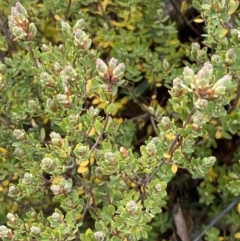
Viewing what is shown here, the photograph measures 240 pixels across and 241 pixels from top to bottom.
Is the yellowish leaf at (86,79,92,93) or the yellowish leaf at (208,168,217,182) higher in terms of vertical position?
the yellowish leaf at (86,79,92,93)

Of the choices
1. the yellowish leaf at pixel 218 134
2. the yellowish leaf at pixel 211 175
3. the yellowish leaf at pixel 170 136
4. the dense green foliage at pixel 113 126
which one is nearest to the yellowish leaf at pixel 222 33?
the dense green foliage at pixel 113 126

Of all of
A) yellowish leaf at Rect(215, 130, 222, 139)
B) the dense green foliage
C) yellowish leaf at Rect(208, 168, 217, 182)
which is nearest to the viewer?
the dense green foliage

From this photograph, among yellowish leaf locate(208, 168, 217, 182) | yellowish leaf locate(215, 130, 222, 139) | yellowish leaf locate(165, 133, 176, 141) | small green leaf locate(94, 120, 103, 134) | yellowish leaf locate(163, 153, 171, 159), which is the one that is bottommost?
yellowish leaf locate(208, 168, 217, 182)

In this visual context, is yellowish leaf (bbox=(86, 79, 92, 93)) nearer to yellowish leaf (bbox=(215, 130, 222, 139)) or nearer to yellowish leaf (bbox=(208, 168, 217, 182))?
yellowish leaf (bbox=(215, 130, 222, 139))

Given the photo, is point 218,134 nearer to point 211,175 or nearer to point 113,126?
point 211,175

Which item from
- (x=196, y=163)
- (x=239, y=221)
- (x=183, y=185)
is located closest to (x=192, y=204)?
(x=183, y=185)

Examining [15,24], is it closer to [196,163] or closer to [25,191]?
[25,191]

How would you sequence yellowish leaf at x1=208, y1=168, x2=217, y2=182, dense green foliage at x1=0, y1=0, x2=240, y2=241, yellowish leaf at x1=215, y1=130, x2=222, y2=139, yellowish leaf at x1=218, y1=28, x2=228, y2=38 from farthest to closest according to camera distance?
yellowish leaf at x1=208, y1=168, x2=217, y2=182 < yellowish leaf at x1=215, y1=130, x2=222, y2=139 < yellowish leaf at x1=218, y1=28, x2=228, y2=38 < dense green foliage at x1=0, y1=0, x2=240, y2=241

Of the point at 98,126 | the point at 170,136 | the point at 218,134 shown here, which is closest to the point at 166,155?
the point at 170,136

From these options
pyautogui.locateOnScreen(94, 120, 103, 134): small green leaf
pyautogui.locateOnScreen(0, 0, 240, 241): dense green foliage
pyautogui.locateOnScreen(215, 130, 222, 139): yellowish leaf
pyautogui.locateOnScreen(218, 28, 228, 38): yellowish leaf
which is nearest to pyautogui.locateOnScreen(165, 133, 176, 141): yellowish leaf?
pyautogui.locateOnScreen(0, 0, 240, 241): dense green foliage

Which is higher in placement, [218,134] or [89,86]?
[89,86]
